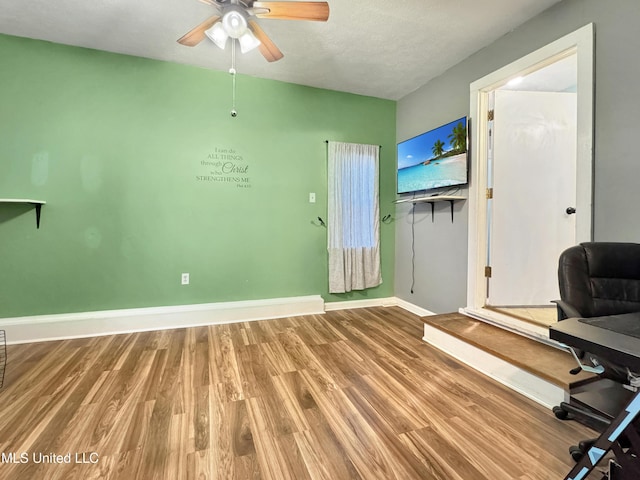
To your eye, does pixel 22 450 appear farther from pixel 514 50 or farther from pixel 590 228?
pixel 514 50

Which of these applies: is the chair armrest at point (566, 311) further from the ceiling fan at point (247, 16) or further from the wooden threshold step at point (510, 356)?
the ceiling fan at point (247, 16)

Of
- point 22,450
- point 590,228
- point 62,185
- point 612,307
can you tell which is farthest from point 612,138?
point 62,185

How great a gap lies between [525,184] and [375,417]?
262 cm

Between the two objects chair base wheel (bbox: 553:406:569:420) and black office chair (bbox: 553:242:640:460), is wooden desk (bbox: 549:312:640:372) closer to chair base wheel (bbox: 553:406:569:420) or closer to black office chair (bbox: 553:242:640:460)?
black office chair (bbox: 553:242:640:460)

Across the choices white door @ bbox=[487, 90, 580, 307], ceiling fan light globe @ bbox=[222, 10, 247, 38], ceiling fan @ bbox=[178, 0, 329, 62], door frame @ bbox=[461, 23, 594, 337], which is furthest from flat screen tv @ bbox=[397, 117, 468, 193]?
ceiling fan light globe @ bbox=[222, 10, 247, 38]

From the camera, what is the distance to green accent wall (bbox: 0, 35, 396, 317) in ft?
8.30

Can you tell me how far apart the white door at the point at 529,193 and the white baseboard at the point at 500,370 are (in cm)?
75

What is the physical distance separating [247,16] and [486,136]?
224 centimetres

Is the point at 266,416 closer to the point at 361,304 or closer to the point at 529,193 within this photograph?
the point at 361,304

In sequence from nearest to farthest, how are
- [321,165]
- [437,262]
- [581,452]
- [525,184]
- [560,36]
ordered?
[581,452]
[560,36]
[525,184]
[437,262]
[321,165]

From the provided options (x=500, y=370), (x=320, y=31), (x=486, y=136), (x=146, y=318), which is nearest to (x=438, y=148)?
(x=486, y=136)

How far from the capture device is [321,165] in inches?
134

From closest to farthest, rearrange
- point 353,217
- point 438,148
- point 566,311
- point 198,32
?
point 566,311 < point 198,32 < point 438,148 < point 353,217

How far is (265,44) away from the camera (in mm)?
2023
